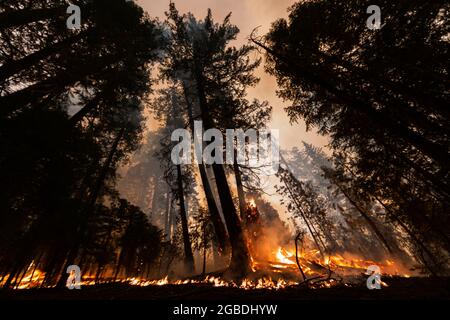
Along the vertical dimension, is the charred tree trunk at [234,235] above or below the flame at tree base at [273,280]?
above

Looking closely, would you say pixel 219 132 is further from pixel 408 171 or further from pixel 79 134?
pixel 408 171

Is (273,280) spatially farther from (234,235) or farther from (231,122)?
(231,122)

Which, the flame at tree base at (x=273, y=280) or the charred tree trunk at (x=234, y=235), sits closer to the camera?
the flame at tree base at (x=273, y=280)

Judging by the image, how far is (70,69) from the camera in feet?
28.3

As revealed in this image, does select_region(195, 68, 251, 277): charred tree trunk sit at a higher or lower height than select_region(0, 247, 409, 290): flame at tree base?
higher

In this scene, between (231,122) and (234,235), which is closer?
(234,235)

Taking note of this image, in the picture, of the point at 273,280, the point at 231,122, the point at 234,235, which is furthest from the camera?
the point at 231,122

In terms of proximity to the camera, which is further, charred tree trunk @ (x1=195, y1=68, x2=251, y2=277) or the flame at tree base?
charred tree trunk @ (x1=195, y1=68, x2=251, y2=277)

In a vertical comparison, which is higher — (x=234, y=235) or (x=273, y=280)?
(x=234, y=235)

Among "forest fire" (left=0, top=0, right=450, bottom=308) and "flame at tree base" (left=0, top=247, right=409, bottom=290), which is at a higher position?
"forest fire" (left=0, top=0, right=450, bottom=308)

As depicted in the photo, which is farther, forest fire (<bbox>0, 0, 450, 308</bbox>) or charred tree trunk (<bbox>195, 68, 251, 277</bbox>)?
charred tree trunk (<bbox>195, 68, 251, 277</bbox>)

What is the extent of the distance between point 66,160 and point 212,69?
8.53 m

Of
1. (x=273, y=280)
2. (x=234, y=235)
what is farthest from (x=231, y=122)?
(x=273, y=280)
